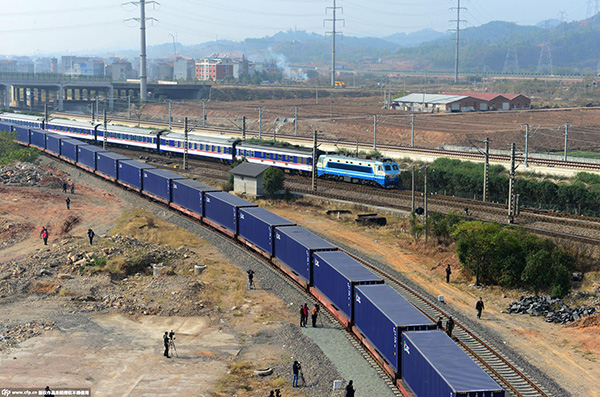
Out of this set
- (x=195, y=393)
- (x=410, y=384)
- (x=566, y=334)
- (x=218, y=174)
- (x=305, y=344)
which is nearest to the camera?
(x=410, y=384)

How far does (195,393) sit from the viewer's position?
96.3 ft

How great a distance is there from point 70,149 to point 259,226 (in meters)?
50.6

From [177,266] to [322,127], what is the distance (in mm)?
102094

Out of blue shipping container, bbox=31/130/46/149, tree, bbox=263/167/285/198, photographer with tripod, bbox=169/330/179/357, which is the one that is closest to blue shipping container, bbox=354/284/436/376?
photographer with tripod, bbox=169/330/179/357

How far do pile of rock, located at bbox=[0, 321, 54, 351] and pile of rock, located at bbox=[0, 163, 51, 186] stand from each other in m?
44.6

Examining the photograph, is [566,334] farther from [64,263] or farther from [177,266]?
[64,263]

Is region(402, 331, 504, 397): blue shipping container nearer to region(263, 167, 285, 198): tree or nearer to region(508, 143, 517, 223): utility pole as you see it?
region(508, 143, 517, 223): utility pole

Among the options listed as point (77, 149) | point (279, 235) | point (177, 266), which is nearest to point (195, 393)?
point (279, 235)

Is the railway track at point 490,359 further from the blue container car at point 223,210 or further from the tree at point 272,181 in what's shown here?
the tree at point 272,181

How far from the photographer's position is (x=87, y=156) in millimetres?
85000

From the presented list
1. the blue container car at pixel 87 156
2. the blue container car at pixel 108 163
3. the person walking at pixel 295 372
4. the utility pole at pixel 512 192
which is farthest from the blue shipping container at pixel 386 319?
the blue container car at pixel 87 156

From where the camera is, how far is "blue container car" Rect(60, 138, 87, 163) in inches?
3501

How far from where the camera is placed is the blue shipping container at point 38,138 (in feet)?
329

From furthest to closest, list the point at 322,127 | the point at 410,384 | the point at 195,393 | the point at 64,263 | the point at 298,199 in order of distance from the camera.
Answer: the point at 322,127
the point at 298,199
the point at 64,263
the point at 195,393
the point at 410,384
